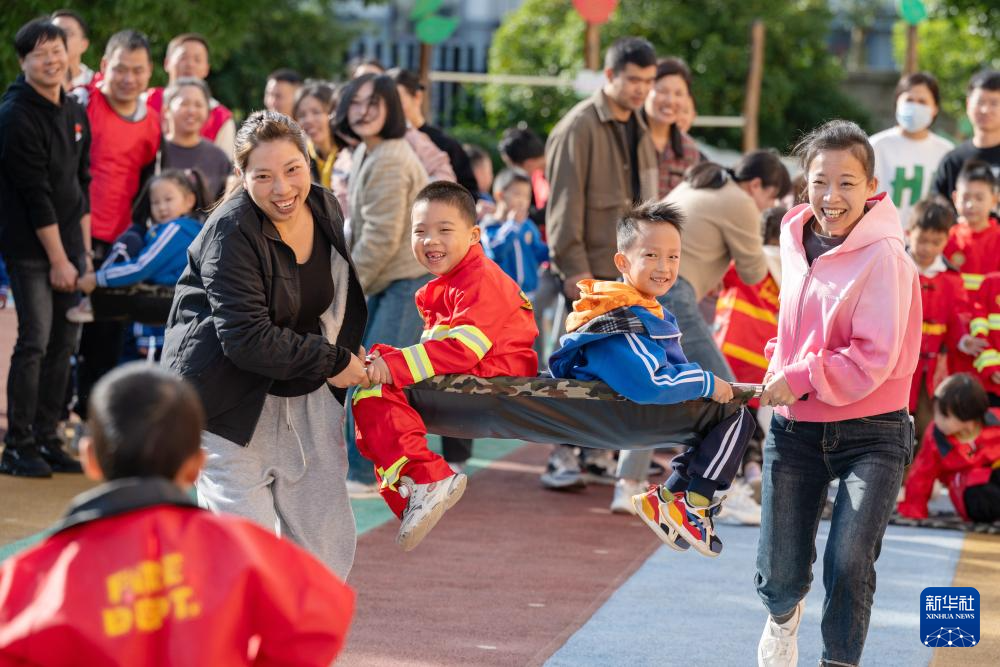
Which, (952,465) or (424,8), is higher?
(424,8)

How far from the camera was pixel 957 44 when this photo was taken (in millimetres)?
36688

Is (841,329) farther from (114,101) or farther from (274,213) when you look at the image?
(114,101)

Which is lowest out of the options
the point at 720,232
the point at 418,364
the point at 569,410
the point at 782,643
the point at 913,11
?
the point at 782,643

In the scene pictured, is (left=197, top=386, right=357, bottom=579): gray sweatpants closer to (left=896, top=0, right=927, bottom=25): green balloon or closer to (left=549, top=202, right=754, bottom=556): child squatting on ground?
(left=549, top=202, right=754, bottom=556): child squatting on ground

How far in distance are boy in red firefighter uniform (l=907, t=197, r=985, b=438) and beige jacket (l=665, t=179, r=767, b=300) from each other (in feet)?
4.76

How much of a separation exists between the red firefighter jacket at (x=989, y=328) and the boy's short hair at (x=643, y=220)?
3883 mm

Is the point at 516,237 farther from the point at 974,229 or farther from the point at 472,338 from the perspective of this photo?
the point at 472,338

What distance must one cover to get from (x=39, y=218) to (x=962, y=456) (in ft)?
16.7

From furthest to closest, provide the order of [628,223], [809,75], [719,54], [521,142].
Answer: [809,75] → [719,54] → [521,142] → [628,223]

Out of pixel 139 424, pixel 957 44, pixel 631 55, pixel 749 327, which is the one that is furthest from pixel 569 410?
pixel 957 44

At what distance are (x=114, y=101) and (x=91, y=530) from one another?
5922 mm

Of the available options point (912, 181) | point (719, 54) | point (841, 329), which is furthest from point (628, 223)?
point (719, 54)

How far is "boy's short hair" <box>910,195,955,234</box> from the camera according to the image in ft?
26.8

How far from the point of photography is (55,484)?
7605 millimetres
